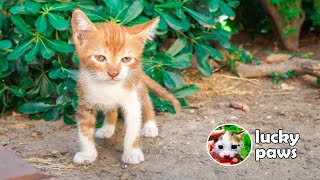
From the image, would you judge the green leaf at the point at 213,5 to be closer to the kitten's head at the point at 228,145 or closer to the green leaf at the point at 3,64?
the kitten's head at the point at 228,145

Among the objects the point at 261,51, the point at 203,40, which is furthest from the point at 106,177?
the point at 261,51

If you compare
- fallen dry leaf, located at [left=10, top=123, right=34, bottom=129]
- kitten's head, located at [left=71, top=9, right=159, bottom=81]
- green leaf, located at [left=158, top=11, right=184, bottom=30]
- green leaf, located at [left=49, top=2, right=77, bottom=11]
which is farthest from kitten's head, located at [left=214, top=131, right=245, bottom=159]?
fallen dry leaf, located at [left=10, top=123, right=34, bottom=129]

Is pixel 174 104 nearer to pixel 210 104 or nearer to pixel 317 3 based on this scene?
pixel 210 104

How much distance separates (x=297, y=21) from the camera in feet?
23.4

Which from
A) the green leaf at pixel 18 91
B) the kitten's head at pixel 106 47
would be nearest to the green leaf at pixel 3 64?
the green leaf at pixel 18 91

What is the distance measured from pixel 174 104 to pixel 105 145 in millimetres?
784

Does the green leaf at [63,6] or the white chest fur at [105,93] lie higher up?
the green leaf at [63,6]

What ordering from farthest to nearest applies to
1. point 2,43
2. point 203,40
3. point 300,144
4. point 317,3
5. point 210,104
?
point 317,3 < point 203,40 < point 210,104 < point 2,43 < point 300,144

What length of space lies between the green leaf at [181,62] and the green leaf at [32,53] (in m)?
1.19

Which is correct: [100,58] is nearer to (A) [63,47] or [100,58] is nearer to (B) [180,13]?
(A) [63,47]

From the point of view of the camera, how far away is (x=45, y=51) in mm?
4723

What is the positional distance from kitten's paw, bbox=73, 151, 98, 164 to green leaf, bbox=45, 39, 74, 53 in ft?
3.44

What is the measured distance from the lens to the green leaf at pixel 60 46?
4.73 metres

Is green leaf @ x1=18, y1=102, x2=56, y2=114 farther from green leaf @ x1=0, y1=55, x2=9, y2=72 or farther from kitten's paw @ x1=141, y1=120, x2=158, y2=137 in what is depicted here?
kitten's paw @ x1=141, y1=120, x2=158, y2=137
